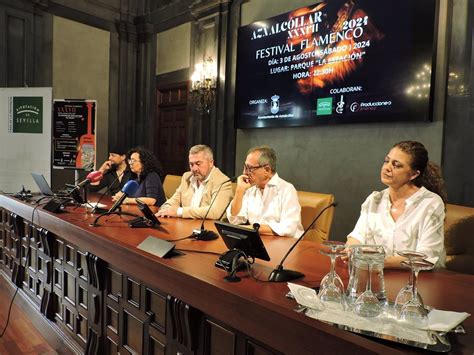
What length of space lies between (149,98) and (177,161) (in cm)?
112

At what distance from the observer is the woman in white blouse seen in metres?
1.61

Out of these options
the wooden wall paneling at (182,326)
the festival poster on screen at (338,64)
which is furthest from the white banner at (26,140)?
the wooden wall paneling at (182,326)

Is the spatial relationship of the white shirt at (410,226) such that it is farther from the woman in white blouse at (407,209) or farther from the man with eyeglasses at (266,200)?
the man with eyeglasses at (266,200)

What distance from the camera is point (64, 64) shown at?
17.0 feet

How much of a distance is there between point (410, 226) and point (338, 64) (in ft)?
6.68

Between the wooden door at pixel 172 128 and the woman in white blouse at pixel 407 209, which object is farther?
the wooden door at pixel 172 128

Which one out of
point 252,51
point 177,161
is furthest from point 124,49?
point 252,51

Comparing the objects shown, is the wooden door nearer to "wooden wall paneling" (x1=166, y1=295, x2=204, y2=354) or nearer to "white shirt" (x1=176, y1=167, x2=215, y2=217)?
"white shirt" (x1=176, y1=167, x2=215, y2=217)

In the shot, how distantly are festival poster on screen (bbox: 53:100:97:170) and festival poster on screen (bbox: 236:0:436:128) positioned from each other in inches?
79.4

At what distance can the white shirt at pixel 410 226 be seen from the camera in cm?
158

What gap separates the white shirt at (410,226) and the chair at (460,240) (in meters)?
0.38

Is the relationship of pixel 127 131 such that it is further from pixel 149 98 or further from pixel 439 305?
pixel 439 305

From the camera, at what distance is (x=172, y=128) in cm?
535

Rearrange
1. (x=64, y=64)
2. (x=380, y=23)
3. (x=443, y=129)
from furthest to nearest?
(x=64, y=64)
(x=380, y=23)
(x=443, y=129)
